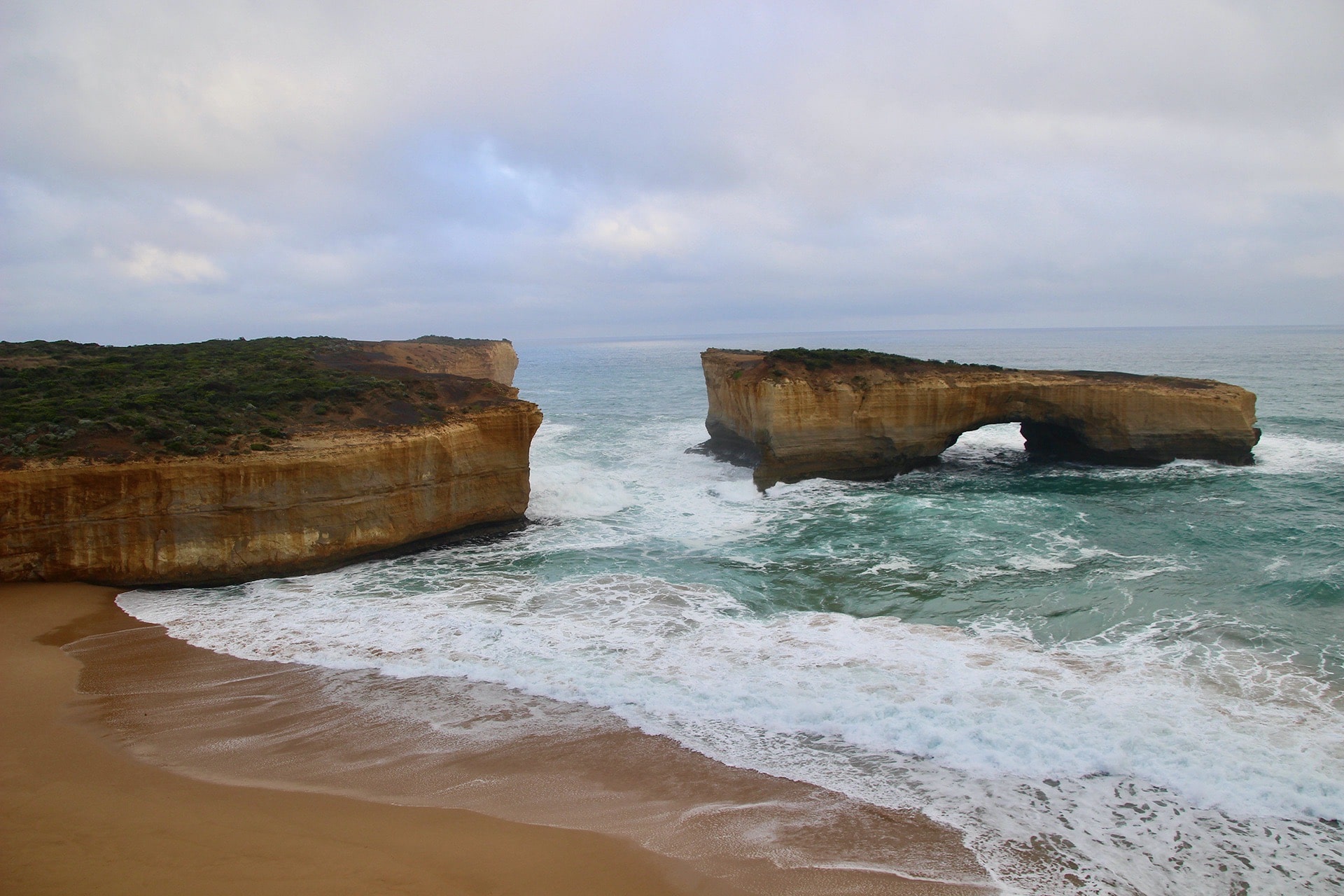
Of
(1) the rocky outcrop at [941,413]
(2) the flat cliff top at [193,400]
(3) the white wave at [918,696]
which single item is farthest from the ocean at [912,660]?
(2) the flat cliff top at [193,400]

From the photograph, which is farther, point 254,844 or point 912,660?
point 912,660

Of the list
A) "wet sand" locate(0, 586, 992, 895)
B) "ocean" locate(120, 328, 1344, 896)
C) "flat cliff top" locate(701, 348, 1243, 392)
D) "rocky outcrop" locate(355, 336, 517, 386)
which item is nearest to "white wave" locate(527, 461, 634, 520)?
"ocean" locate(120, 328, 1344, 896)

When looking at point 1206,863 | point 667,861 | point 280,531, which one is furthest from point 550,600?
point 1206,863

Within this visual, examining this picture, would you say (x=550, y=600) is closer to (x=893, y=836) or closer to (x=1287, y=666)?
(x=893, y=836)

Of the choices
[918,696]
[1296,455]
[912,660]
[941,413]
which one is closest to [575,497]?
[912,660]

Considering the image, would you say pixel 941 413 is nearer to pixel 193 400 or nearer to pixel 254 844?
pixel 193 400

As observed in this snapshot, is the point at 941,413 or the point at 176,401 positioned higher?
the point at 176,401

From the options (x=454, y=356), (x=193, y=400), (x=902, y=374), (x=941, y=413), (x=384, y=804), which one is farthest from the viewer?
(x=454, y=356)
